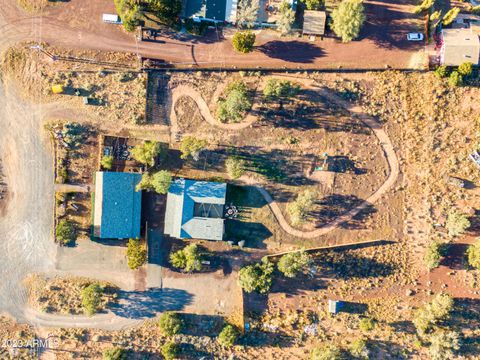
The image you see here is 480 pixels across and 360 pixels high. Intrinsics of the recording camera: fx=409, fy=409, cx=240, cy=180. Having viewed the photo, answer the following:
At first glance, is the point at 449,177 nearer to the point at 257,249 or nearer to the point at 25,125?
the point at 257,249

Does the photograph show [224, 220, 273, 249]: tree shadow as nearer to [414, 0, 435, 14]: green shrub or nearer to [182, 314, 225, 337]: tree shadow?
[182, 314, 225, 337]: tree shadow

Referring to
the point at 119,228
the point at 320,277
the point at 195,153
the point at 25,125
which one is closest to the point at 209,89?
the point at 195,153

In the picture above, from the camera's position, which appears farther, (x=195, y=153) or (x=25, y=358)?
(x=25, y=358)

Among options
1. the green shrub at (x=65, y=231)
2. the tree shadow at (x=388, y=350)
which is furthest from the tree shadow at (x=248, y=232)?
the green shrub at (x=65, y=231)

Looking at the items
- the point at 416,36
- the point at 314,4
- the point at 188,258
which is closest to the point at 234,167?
the point at 188,258

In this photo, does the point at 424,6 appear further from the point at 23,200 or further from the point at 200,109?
the point at 23,200

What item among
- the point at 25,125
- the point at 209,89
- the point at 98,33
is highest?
the point at 98,33

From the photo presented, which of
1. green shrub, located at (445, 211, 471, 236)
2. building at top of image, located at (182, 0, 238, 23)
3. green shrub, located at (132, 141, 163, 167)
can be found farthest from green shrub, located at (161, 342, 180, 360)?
building at top of image, located at (182, 0, 238, 23)
